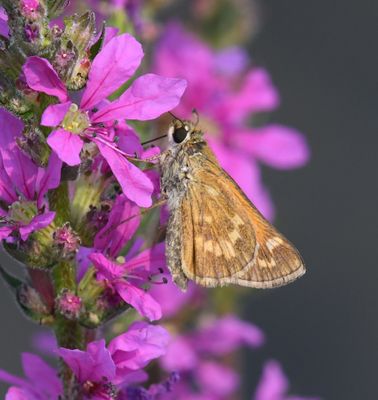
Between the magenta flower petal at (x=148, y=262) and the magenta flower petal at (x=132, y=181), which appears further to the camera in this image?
the magenta flower petal at (x=148, y=262)

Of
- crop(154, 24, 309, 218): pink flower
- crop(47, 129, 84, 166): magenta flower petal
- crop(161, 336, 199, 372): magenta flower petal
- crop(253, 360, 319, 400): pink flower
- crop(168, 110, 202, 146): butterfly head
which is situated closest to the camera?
crop(47, 129, 84, 166): magenta flower petal

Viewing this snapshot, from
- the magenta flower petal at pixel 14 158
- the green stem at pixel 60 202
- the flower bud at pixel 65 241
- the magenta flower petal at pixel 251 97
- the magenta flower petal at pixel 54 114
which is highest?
the magenta flower petal at pixel 251 97

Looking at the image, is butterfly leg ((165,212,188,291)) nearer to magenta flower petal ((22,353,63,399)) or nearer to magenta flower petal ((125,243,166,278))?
magenta flower petal ((125,243,166,278))

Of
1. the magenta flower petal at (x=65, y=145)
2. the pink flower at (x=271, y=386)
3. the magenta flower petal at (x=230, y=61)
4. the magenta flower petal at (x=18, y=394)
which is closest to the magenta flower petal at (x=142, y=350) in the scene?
the magenta flower petal at (x=18, y=394)

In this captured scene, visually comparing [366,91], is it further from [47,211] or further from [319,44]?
[47,211]

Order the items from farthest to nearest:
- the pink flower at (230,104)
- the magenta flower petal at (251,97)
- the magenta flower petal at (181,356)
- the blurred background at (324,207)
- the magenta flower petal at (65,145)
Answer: the blurred background at (324,207)
the magenta flower petal at (251,97)
the pink flower at (230,104)
the magenta flower petal at (181,356)
the magenta flower petal at (65,145)

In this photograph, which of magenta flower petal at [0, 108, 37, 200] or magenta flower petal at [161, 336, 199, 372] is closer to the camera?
magenta flower petal at [0, 108, 37, 200]

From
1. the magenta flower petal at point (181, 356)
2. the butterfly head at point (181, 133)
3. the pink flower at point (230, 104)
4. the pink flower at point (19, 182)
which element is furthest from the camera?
the pink flower at point (230, 104)

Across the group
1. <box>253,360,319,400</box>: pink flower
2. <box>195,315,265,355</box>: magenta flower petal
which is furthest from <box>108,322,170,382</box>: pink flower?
<box>195,315,265,355</box>: magenta flower petal

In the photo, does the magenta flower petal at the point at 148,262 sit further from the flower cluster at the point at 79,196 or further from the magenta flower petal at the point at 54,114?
the magenta flower petal at the point at 54,114
